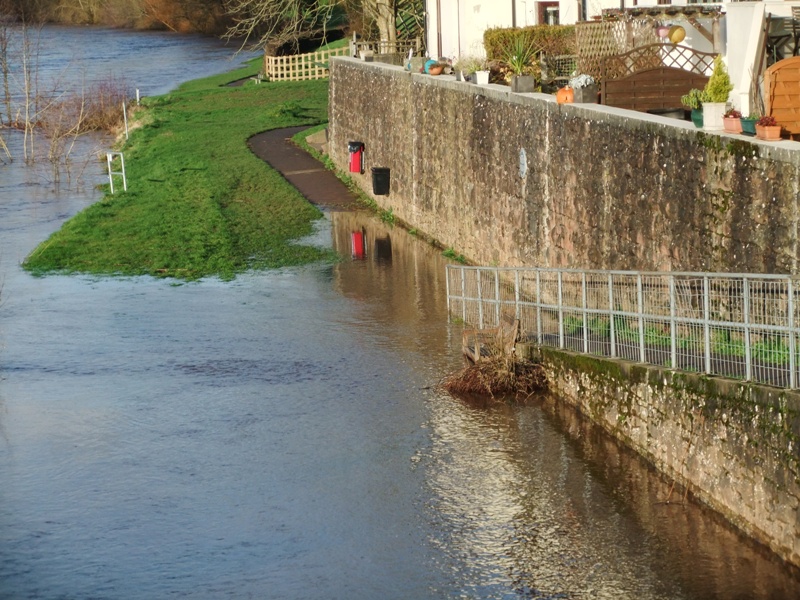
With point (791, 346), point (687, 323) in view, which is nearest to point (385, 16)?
point (687, 323)

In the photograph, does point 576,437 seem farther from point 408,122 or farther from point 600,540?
point 408,122

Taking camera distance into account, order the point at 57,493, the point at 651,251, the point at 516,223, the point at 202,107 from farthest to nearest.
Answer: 1. the point at 202,107
2. the point at 516,223
3. the point at 651,251
4. the point at 57,493

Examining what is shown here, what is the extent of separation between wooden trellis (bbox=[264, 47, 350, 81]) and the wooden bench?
47.8m

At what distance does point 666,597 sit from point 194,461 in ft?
19.0

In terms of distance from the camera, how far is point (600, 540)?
1144 centimetres

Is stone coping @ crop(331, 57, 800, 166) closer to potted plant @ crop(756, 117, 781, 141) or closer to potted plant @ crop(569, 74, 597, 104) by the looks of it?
potted plant @ crop(756, 117, 781, 141)

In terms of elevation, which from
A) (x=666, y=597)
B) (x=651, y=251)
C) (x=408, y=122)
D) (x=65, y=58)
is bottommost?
(x=666, y=597)

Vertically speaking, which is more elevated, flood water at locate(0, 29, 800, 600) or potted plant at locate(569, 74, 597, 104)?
potted plant at locate(569, 74, 597, 104)

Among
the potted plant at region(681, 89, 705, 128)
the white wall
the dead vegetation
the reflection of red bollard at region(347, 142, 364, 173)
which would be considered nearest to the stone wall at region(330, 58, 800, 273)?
the potted plant at region(681, 89, 705, 128)

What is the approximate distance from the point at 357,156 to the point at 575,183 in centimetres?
1473

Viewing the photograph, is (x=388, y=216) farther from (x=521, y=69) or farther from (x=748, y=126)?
(x=748, y=126)

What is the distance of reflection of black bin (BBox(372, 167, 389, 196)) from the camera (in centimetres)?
3012

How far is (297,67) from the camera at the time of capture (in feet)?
209

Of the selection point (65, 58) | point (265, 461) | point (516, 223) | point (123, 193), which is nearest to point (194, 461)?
point (265, 461)
